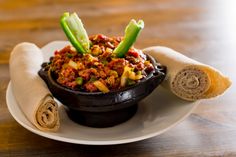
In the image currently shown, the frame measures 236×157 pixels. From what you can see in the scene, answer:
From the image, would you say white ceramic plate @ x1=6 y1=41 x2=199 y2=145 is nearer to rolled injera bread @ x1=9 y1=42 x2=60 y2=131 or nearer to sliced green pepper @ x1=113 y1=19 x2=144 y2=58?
rolled injera bread @ x1=9 y1=42 x2=60 y2=131

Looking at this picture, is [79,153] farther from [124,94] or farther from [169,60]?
[169,60]

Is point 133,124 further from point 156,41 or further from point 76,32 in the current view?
point 156,41

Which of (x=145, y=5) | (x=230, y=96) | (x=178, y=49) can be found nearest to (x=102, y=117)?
(x=230, y=96)

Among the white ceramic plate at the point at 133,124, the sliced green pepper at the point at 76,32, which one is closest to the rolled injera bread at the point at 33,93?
the white ceramic plate at the point at 133,124

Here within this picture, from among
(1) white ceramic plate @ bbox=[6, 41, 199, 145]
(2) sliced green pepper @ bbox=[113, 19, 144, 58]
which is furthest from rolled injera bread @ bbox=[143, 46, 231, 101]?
(2) sliced green pepper @ bbox=[113, 19, 144, 58]

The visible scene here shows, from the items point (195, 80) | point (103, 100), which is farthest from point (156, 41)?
point (103, 100)

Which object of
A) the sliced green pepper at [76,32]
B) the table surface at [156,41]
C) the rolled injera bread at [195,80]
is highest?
the sliced green pepper at [76,32]

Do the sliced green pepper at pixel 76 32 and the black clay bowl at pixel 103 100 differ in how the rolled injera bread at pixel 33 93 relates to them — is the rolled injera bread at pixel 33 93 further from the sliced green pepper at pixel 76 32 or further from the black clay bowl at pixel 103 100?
the sliced green pepper at pixel 76 32
